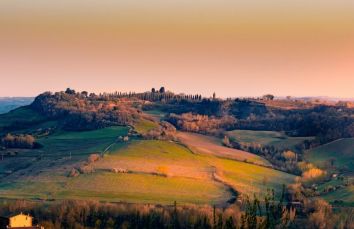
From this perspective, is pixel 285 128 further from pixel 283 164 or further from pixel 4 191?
pixel 4 191

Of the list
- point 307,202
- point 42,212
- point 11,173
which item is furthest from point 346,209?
point 11,173

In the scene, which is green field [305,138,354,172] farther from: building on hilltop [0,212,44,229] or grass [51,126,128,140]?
building on hilltop [0,212,44,229]

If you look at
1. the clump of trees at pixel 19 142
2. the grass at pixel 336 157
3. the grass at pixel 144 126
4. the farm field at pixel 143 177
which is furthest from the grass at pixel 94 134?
the grass at pixel 336 157

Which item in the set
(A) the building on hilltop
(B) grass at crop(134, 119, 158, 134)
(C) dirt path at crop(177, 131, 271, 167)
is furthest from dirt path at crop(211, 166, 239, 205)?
(B) grass at crop(134, 119, 158, 134)

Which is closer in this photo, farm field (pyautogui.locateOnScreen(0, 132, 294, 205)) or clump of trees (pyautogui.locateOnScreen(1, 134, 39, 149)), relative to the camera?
farm field (pyautogui.locateOnScreen(0, 132, 294, 205))

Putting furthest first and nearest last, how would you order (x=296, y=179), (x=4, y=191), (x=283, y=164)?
(x=283, y=164) < (x=296, y=179) < (x=4, y=191)

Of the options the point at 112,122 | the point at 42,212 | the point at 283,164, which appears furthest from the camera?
the point at 112,122
